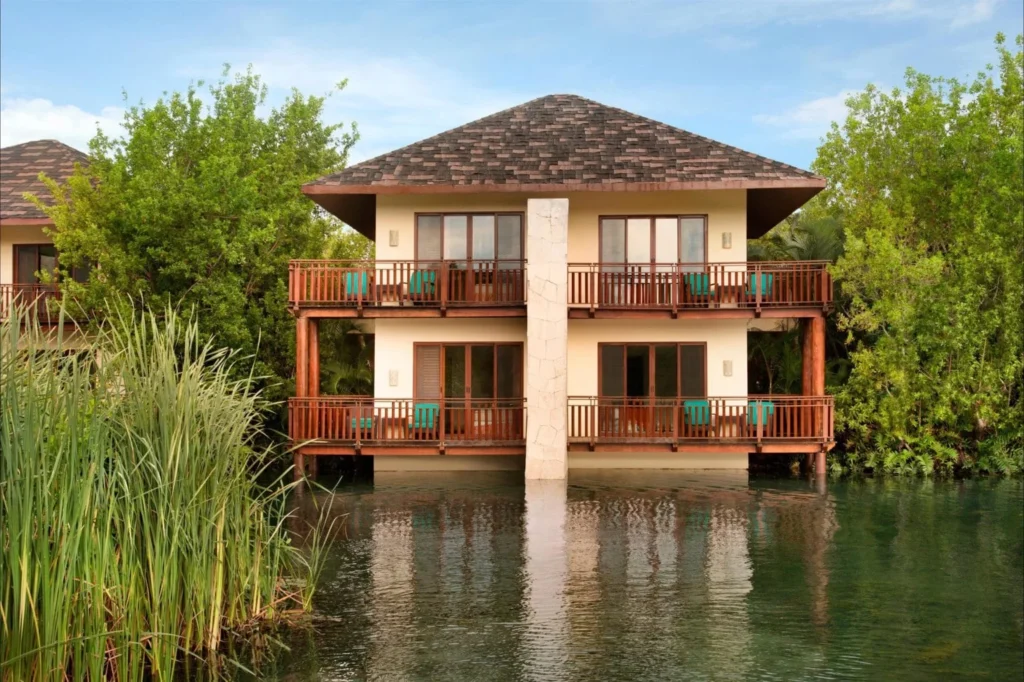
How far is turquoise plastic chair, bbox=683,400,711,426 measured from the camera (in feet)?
65.7

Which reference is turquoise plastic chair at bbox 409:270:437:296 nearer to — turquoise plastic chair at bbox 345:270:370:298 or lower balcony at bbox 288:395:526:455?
turquoise plastic chair at bbox 345:270:370:298

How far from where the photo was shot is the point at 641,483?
19.0 metres

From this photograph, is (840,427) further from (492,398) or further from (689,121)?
(689,121)

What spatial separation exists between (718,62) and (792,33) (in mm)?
2666

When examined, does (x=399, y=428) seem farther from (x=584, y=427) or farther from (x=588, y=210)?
(x=588, y=210)

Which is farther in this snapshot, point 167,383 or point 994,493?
point 994,493

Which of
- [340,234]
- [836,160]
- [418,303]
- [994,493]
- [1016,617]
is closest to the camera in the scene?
[1016,617]

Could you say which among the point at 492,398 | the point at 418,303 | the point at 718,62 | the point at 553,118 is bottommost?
the point at 492,398

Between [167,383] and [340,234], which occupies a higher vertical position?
[340,234]

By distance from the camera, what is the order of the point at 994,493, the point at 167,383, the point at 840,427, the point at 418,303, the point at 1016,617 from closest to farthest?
the point at 167,383
the point at 1016,617
the point at 994,493
the point at 418,303
the point at 840,427

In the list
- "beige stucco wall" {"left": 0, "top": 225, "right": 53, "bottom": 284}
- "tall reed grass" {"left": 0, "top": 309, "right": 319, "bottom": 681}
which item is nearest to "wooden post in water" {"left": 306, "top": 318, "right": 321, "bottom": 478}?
"beige stucco wall" {"left": 0, "top": 225, "right": 53, "bottom": 284}

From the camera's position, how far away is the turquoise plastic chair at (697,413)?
20016 millimetres

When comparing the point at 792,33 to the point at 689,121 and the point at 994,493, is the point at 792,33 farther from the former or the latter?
the point at 994,493

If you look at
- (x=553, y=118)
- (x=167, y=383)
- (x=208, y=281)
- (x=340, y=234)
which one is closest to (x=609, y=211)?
(x=553, y=118)
